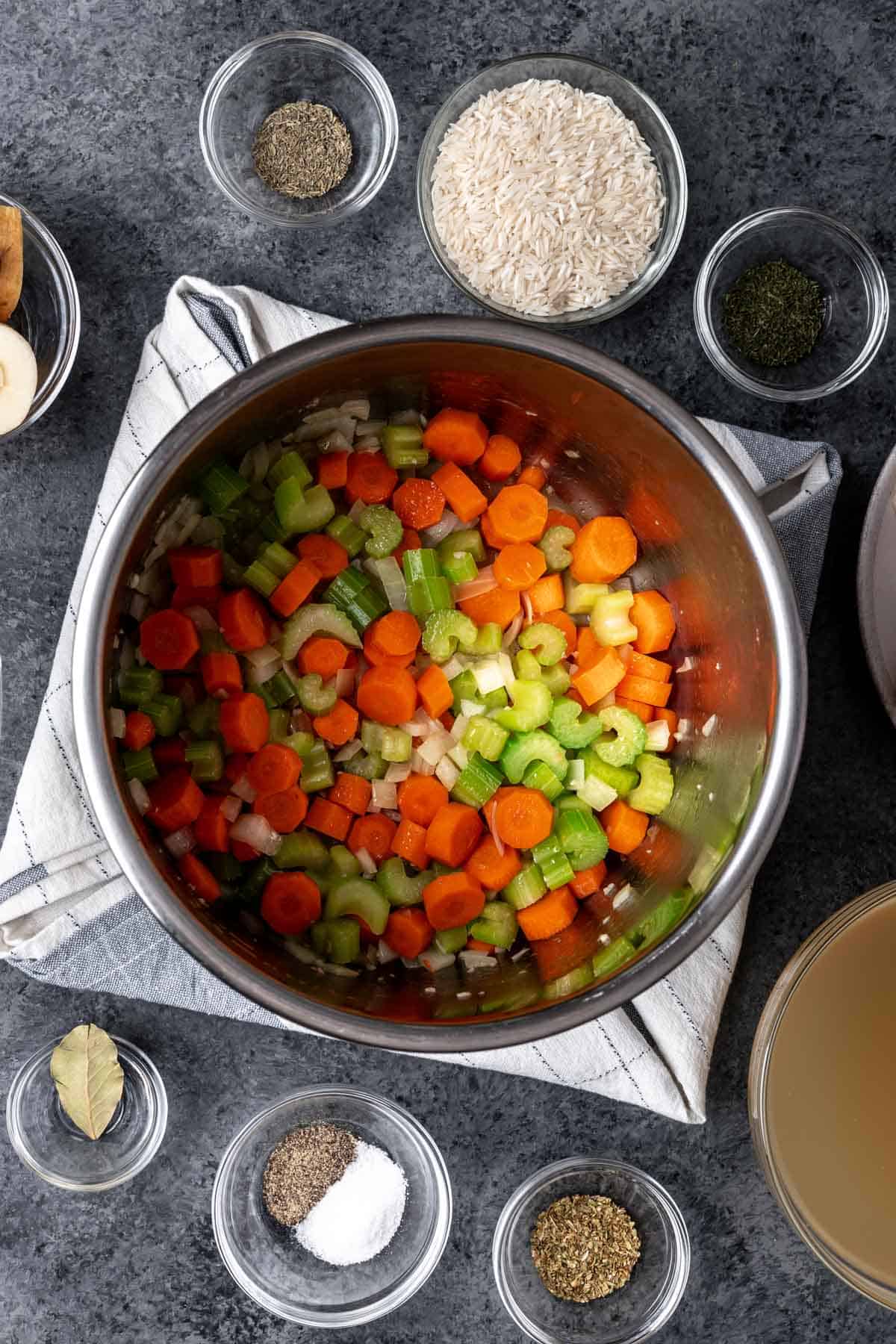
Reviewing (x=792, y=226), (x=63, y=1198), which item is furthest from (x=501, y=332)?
(x=63, y=1198)

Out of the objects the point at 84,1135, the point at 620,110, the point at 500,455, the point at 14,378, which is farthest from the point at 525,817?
the point at 620,110

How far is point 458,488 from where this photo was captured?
81.3 inches

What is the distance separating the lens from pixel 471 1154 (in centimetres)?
224

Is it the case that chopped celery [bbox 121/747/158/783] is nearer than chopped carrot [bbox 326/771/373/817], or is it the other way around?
chopped celery [bbox 121/747/158/783]

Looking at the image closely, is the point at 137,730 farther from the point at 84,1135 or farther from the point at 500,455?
the point at 84,1135

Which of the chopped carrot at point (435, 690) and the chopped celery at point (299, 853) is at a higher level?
the chopped carrot at point (435, 690)

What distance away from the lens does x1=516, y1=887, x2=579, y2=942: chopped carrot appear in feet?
6.63

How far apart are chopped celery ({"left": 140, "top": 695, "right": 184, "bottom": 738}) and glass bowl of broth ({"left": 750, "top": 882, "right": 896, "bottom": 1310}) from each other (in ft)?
3.70

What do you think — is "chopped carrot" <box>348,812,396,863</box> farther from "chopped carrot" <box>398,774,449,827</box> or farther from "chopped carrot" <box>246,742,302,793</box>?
"chopped carrot" <box>246,742,302,793</box>

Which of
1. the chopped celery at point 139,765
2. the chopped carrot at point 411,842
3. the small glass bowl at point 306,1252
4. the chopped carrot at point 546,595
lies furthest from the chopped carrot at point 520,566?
the small glass bowl at point 306,1252

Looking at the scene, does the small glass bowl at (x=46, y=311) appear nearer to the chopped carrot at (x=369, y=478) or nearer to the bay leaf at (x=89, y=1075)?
the chopped carrot at (x=369, y=478)

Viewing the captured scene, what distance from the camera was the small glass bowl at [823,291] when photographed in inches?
88.9

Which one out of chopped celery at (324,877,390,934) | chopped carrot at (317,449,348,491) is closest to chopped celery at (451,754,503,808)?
chopped celery at (324,877,390,934)

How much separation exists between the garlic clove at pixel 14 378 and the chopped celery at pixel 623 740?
1195 mm
